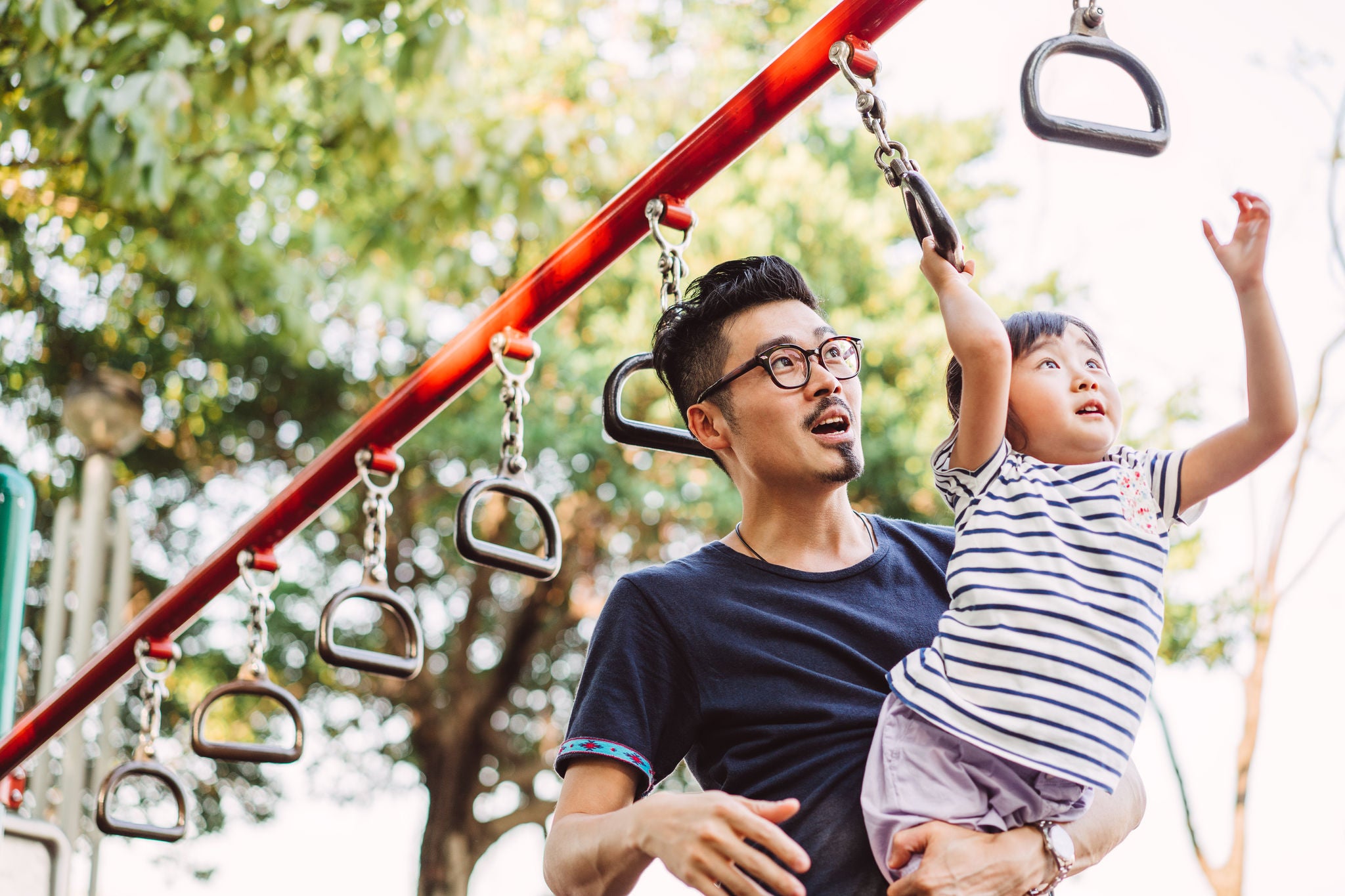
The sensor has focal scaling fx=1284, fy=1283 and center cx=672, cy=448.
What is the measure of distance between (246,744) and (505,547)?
78 centimetres

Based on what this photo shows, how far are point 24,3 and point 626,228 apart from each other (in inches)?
88.7

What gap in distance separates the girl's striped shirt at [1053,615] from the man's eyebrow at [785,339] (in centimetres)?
31

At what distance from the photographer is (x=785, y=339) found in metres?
1.53

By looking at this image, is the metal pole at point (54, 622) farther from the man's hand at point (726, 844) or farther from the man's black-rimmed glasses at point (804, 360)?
the man's hand at point (726, 844)

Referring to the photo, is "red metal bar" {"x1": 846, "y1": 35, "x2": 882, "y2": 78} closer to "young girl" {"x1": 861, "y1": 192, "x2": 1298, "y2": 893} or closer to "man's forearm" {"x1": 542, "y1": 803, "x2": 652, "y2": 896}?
"young girl" {"x1": 861, "y1": 192, "x2": 1298, "y2": 893}

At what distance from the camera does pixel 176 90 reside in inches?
127

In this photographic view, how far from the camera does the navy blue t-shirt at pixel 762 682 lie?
4.31ft

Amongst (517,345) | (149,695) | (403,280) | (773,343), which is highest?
(403,280)

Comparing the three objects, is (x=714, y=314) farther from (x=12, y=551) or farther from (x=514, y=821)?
(x=514, y=821)

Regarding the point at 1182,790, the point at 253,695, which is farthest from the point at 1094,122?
the point at 1182,790

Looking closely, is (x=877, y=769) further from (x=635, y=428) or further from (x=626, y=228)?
(x=626, y=228)

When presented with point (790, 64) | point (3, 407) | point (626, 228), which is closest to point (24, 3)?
point (626, 228)

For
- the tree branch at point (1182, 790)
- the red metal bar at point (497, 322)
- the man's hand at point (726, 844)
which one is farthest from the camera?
the tree branch at point (1182, 790)

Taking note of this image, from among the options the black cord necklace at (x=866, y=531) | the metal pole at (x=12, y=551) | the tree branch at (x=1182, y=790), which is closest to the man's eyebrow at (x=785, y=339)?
the black cord necklace at (x=866, y=531)
